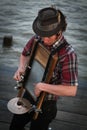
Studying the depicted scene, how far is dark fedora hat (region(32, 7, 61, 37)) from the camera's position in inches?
119

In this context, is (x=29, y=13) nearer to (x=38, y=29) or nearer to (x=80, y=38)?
(x=80, y=38)

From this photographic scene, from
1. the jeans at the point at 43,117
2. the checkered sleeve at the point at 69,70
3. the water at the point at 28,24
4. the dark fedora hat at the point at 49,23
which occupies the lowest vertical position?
the water at the point at 28,24

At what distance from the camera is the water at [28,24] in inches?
285

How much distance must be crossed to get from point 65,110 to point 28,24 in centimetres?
454

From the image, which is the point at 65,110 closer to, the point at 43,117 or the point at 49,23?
the point at 43,117

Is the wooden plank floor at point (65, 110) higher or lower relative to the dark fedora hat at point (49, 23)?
lower

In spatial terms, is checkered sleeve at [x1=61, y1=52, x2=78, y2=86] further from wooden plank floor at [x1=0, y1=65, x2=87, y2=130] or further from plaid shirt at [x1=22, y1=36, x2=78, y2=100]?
wooden plank floor at [x1=0, y1=65, x2=87, y2=130]

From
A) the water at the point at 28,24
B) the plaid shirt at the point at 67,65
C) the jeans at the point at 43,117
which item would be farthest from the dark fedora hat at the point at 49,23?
the water at the point at 28,24

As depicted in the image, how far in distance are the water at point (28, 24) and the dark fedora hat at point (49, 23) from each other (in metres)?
3.23

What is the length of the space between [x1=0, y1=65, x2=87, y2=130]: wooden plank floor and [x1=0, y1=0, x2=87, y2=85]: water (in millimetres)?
880

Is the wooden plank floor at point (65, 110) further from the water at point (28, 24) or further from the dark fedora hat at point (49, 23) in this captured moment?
the dark fedora hat at point (49, 23)

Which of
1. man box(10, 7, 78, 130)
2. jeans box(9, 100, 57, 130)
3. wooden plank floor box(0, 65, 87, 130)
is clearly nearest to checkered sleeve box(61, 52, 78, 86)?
man box(10, 7, 78, 130)

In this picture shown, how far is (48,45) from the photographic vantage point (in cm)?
321

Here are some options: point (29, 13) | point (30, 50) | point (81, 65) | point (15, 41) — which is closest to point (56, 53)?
point (30, 50)
